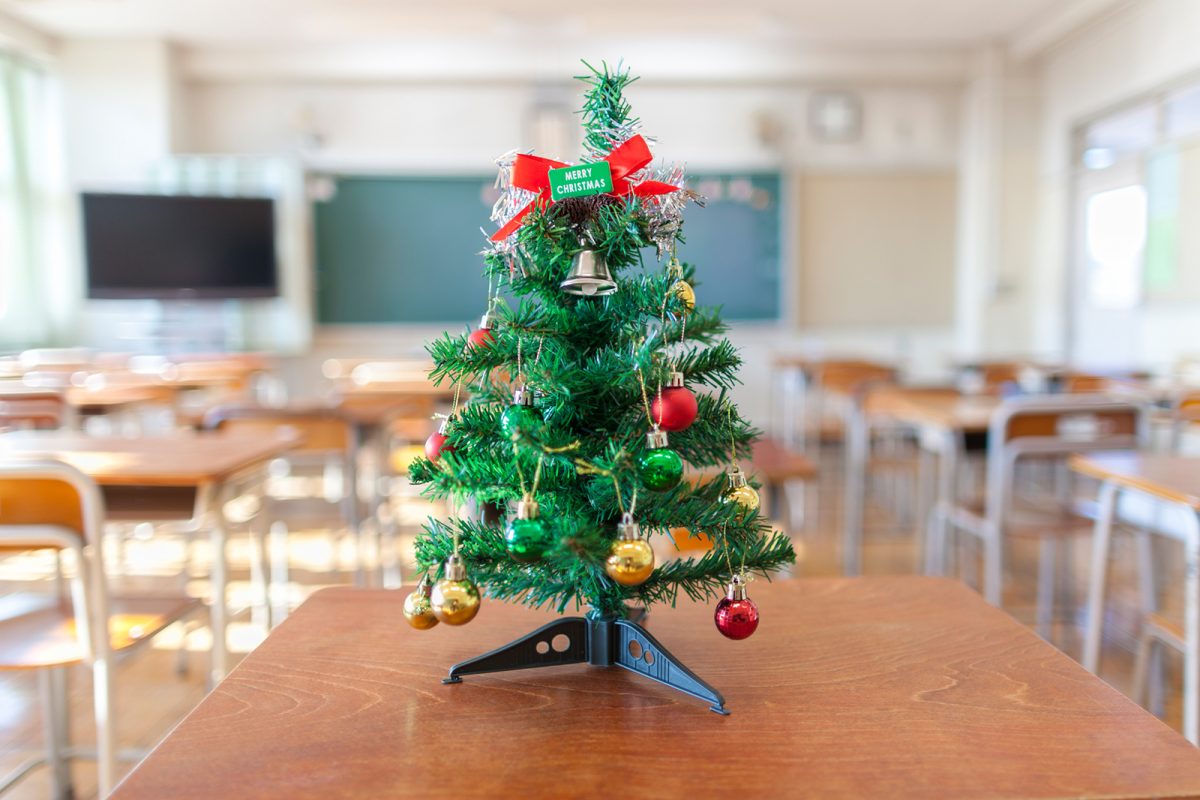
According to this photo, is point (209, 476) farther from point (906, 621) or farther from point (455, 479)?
point (906, 621)

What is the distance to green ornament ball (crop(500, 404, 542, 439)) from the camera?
65 centimetres

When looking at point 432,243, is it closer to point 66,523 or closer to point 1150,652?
point 66,523

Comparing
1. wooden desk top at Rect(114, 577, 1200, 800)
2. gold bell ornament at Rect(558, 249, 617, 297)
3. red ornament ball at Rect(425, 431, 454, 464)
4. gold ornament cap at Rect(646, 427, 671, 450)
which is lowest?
wooden desk top at Rect(114, 577, 1200, 800)

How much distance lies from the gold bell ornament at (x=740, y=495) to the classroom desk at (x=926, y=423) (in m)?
2.06

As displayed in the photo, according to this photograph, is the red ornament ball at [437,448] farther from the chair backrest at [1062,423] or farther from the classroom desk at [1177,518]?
the chair backrest at [1062,423]

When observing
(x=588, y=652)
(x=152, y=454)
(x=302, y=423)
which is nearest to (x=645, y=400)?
(x=588, y=652)

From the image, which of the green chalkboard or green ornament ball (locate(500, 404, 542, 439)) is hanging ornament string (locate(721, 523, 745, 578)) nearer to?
green ornament ball (locate(500, 404, 542, 439))

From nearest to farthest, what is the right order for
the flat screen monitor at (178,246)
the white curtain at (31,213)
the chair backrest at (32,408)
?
the chair backrest at (32,408) → the white curtain at (31,213) → the flat screen monitor at (178,246)

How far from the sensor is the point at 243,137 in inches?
257

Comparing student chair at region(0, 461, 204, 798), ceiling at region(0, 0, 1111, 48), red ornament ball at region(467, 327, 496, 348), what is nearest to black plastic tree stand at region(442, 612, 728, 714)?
red ornament ball at region(467, 327, 496, 348)

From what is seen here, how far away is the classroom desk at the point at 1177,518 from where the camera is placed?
149 cm

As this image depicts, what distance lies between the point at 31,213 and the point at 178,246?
3.56ft

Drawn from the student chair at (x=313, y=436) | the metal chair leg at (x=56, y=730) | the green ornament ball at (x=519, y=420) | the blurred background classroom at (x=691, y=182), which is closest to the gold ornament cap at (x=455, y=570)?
the green ornament ball at (x=519, y=420)

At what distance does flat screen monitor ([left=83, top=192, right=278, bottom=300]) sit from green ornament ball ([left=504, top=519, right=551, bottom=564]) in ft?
20.1
